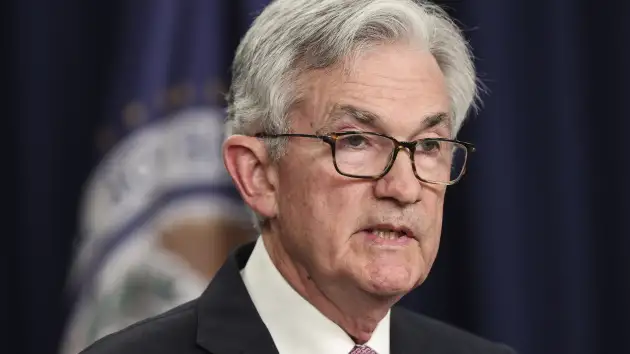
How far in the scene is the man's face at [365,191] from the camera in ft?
6.14

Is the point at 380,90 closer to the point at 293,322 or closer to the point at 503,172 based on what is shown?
the point at 293,322

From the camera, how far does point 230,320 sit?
1987 mm

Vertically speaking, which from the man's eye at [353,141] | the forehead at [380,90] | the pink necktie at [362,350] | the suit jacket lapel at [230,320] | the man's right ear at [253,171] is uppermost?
the forehead at [380,90]

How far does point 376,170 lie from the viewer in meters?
1.88

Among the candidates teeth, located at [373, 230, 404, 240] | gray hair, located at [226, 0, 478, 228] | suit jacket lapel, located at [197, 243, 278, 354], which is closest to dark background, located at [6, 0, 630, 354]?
gray hair, located at [226, 0, 478, 228]

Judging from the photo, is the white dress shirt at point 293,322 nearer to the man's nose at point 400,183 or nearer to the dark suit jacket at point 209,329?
the dark suit jacket at point 209,329

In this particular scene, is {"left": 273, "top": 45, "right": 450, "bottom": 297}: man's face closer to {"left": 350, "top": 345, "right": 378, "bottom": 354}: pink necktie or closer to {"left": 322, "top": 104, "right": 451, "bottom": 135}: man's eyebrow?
{"left": 322, "top": 104, "right": 451, "bottom": 135}: man's eyebrow

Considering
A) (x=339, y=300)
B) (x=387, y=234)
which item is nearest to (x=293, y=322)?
(x=339, y=300)

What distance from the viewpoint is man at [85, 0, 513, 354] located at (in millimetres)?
1879

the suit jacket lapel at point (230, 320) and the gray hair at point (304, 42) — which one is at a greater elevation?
the gray hair at point (304, 42)

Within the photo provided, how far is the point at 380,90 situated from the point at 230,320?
Answer: 0.51 metres

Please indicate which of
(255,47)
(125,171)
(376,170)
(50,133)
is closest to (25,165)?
(50,133)

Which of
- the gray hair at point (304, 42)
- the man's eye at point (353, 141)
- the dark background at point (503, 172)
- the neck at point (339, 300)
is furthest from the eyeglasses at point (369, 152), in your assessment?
the dark background at point (503, 172)

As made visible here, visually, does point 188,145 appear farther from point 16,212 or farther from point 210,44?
point 16,212
